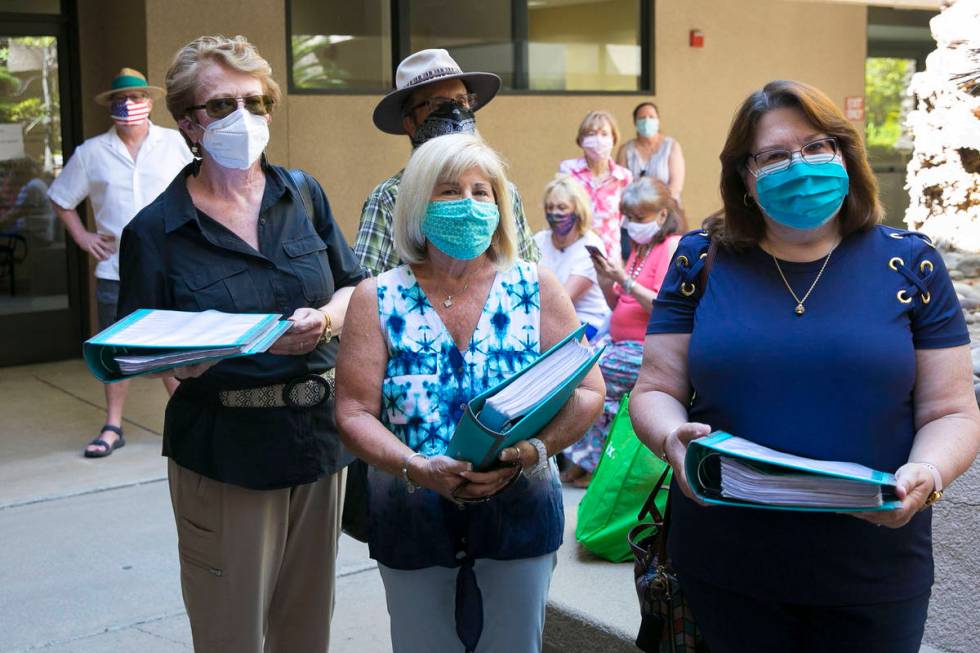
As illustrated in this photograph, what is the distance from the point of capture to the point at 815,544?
2.56m

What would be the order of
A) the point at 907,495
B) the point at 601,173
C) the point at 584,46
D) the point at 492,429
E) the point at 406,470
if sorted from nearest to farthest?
1. the point at 907,495
2. the point at 492,429
3. the point at 406,470
4. the point at 601,173
5. the point at 584,46

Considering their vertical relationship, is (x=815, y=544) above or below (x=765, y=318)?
below

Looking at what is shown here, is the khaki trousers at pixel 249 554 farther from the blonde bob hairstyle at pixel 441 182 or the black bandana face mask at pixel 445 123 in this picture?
the black bandana face mask at pixel 445 123

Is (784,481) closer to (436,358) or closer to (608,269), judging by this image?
(436,358)

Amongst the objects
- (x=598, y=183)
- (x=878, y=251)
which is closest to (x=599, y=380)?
(x=878, y=251)

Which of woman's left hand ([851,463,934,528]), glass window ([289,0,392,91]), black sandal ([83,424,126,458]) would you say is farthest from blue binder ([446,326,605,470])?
glass window ([289,0,392,91])

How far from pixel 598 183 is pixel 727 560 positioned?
7.03 meters

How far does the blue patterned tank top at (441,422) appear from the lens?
283 centimetres

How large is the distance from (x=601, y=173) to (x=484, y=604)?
7.06 metres

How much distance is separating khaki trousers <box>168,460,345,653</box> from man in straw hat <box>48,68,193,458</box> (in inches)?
164

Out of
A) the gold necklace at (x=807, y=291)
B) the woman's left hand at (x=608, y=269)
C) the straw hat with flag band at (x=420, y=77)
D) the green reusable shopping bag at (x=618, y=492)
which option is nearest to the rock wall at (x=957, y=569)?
the green reusable shopping bag at (x=618, y=492)

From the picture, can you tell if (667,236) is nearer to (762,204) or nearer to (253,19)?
(762,204)

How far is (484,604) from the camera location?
9.50 feet

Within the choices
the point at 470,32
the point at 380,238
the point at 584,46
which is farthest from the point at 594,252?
the point at 584,46
